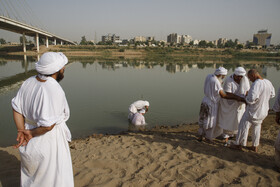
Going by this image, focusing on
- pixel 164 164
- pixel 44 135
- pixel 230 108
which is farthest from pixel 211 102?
pixel 44 135

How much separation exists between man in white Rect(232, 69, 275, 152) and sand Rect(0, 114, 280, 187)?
343 millimetres

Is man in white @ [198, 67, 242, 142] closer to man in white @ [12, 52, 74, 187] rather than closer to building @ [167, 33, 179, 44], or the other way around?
man in white @ [12, 52, 74, 187]

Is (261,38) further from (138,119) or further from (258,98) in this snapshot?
(258,98)

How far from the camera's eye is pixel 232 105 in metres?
4.40

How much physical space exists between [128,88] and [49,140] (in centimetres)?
1068

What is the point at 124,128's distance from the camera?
6.69 metres

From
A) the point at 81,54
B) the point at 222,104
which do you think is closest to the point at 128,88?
the point at 222,104

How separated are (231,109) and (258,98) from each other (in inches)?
31.7

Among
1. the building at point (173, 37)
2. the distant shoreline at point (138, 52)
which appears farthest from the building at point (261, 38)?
the distant shoreline at point (138, 52)

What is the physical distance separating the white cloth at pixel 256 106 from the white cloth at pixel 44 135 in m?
3.26

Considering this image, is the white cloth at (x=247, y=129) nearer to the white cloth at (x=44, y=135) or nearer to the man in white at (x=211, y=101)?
the man in white at (x=211, y=101)

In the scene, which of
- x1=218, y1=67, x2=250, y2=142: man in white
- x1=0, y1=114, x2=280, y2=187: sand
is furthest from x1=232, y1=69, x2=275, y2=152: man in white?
x1=218, y1=67, x2=250, y2=142: man in white

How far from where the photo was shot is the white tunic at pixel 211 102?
415 cm

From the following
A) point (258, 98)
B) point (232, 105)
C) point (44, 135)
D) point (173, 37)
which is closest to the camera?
point (44, 135)
